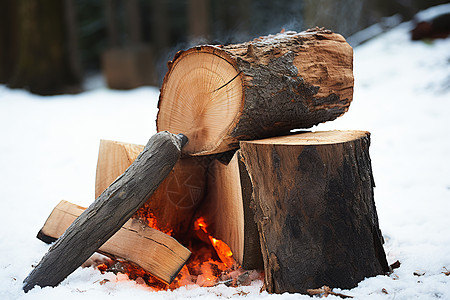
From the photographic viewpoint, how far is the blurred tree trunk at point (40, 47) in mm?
6758

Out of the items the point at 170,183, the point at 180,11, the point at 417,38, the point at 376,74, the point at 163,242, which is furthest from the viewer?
the point at 180,11

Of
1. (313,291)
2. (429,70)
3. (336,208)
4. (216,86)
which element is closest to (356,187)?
(336,208)

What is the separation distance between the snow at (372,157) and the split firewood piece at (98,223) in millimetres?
80

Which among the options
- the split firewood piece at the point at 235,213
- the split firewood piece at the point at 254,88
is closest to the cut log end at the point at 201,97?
the split firewood piece at the point at 254,88

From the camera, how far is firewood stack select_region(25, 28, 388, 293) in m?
1.76

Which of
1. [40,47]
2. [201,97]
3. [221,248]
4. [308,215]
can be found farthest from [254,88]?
[40,47]

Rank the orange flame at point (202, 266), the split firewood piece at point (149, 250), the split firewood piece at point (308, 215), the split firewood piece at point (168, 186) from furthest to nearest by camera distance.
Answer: the split firewood piece at point (168, 186), the orange flame at point (202, 266), the split firewood piece at point (149, 250), the split firewood piece at point (308, 215)

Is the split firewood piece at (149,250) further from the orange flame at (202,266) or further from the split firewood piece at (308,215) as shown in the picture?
the split firewood piece at (308,215)

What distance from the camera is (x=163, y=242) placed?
1.95 metres

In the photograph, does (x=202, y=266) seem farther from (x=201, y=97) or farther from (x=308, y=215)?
(x=201, y=97)

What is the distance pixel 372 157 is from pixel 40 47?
5.45 metres

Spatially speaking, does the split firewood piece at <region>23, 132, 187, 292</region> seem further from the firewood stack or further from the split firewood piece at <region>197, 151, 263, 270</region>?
the split firewood piece at <region>197, 151, 263, 270</region>

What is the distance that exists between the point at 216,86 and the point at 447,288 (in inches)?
50.9

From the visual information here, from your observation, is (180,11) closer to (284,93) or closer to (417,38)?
(417,38)
